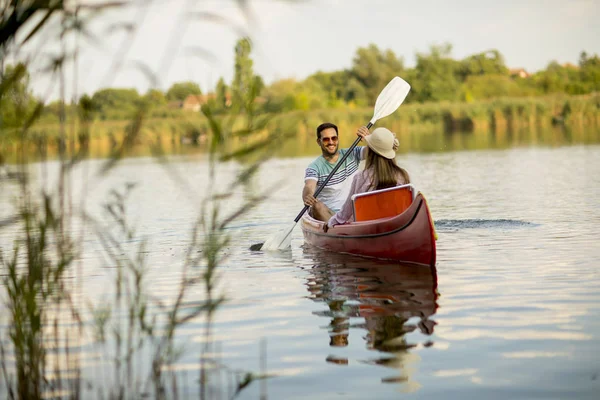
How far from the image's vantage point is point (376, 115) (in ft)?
34.8

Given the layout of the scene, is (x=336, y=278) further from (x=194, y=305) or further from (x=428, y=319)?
(x=428, y=319)

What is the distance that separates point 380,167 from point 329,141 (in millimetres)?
1586

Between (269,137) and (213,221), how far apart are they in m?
0.38

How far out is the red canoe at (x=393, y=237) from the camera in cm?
765

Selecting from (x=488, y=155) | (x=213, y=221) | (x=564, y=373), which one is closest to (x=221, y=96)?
(x=213, y=221)

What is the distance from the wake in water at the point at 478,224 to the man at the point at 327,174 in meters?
1.40

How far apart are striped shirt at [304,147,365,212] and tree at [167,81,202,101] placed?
6.17 m

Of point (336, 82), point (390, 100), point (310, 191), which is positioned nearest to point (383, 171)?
point (310, 191)

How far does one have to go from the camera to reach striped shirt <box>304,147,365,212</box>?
32.1ft

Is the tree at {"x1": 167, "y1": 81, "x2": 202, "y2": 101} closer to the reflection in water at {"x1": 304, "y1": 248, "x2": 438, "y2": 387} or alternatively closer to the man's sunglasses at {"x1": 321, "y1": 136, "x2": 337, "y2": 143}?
the reflection in water at {"x1": 304, "y1": 248, "x2": 438, "y2": 387}

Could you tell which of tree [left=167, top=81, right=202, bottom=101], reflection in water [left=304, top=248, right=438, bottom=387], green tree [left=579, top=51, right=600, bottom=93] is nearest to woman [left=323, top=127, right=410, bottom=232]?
reflection in water [left=304, top=248, right=438, bottom=387]

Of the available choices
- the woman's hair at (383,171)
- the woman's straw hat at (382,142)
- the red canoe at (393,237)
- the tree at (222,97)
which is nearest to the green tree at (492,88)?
the red canoe at (393,237)

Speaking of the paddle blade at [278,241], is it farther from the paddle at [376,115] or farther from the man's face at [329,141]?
the man's face at [329,141]

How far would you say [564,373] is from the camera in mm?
4355
